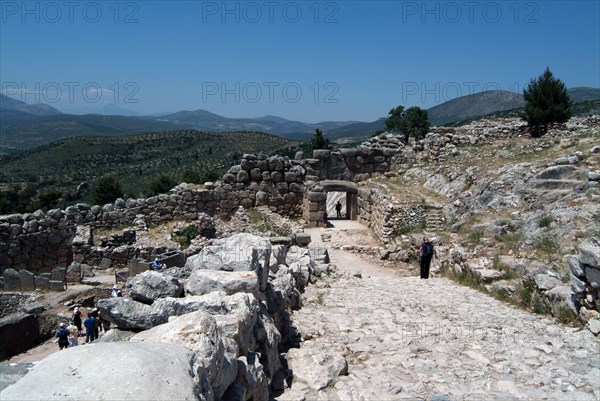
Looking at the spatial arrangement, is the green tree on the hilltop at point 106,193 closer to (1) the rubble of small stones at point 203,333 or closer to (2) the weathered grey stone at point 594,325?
(1) the rubble of small stones at point 203,333

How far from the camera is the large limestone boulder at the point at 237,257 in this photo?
6.06 meters

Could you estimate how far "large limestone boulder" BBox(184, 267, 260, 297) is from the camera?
5.43 metres

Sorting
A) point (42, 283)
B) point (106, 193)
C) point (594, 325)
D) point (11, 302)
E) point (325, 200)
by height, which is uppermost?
point (325, 200)

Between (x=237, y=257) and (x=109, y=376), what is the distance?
11.4 ft

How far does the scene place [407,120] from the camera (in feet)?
157

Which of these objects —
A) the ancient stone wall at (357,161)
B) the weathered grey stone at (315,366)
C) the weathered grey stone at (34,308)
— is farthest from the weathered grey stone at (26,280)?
the ancient stone wall at (357,161)

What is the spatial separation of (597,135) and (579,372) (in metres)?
14.2

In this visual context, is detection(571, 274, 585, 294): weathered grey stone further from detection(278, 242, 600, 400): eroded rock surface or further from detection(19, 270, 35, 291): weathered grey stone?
detection(19, 270, 35, 291): weathered grey stone

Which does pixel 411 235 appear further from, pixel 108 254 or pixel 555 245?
→ pixel 108 254

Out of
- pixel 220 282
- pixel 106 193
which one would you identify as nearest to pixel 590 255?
pixel 220 282

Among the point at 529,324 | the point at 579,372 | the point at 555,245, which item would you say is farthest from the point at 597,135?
the point at 579,372

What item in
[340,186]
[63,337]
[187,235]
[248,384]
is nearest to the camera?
[248,384]

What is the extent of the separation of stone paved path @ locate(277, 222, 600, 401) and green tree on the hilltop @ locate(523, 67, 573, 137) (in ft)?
54.8

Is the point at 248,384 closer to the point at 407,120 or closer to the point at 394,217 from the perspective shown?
the point at 394,217
